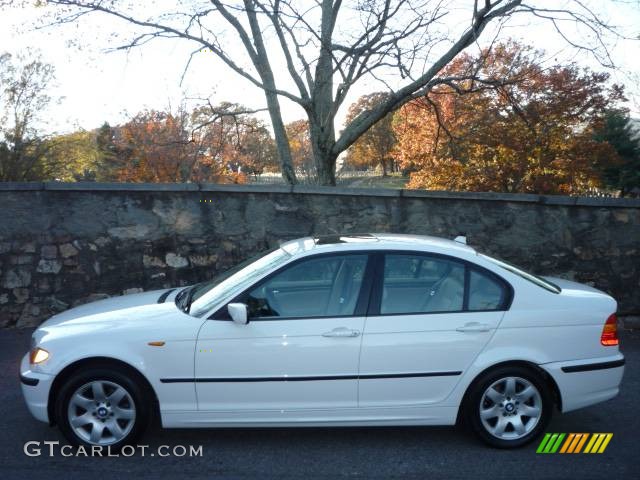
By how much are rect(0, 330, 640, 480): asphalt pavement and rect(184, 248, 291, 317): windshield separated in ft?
3.14

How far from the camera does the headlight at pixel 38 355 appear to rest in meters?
4.45

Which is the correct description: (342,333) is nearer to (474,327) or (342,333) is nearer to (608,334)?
(474,327)

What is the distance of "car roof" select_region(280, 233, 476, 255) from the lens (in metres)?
4.72

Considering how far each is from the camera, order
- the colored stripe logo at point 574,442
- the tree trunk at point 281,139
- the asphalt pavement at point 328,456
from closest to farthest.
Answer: the asphalt pavement at point 328,456 < the colored stripe logo at point 574,442 < the tree trunk at point 281,139

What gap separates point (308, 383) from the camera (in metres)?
4.39

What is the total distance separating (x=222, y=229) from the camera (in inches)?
337

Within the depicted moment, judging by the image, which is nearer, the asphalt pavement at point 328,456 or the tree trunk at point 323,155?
the asphalt pavement at point 328,456

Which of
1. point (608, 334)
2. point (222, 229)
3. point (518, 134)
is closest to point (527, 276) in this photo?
point (608, 334)

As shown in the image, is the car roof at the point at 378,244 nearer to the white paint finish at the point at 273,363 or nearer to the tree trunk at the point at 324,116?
the white paint finish at the point at 273,363

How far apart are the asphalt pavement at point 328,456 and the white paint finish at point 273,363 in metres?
0.36

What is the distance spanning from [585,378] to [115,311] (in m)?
3.30

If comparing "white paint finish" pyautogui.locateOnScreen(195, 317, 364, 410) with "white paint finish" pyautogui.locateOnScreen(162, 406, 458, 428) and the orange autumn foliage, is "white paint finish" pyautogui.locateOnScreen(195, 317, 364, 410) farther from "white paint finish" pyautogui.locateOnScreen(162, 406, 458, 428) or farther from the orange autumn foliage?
the orange autumn foliage

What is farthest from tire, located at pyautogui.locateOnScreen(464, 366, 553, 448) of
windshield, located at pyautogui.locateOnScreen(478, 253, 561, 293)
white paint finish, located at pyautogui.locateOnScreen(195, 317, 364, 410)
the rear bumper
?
white paint finish, located at pyautogui.locateOnScreen(195, 317, 364, 410)

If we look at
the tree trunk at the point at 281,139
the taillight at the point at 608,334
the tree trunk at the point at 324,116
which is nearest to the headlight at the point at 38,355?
the taillight at the point at 608,334
